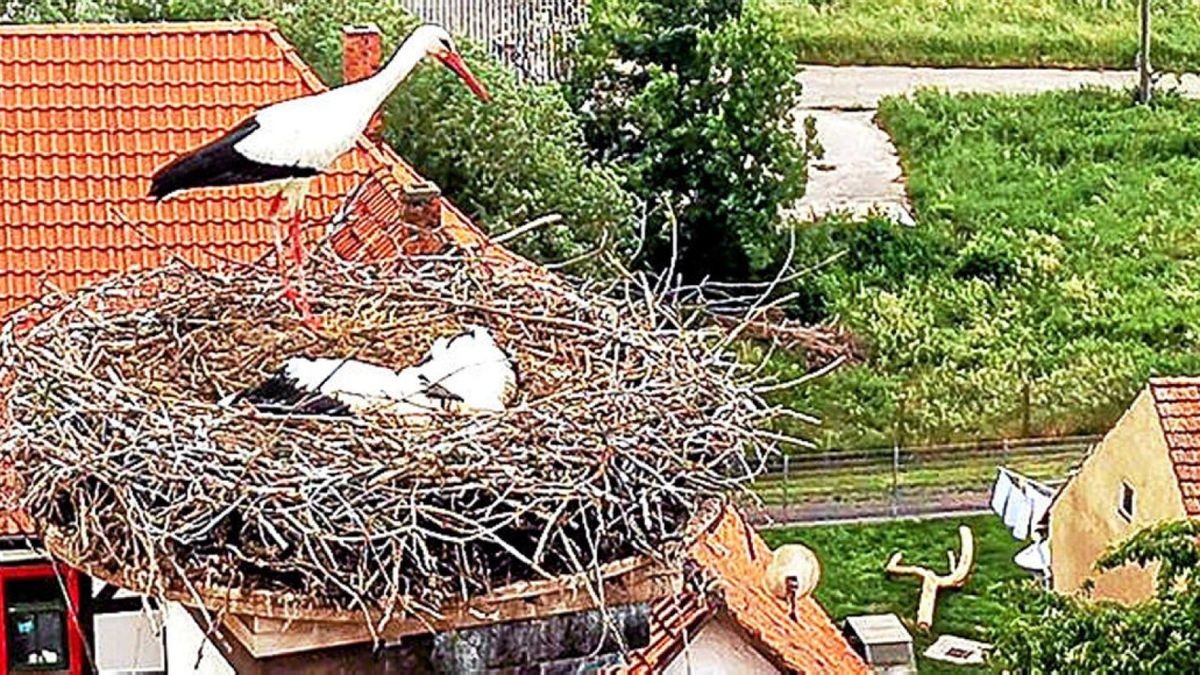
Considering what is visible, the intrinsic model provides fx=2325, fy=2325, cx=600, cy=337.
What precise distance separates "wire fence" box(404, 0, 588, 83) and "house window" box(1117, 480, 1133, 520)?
9.71 metres

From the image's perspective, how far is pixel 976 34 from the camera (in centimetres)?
2902

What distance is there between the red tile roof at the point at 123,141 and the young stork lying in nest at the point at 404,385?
5.66 metres

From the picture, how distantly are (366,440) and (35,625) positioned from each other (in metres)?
5.09

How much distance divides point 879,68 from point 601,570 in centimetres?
2536

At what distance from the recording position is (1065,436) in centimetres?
1772

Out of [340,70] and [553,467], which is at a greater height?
[553,467]

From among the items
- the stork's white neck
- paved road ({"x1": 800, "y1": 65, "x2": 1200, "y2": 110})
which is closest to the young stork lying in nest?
the stork's white neck

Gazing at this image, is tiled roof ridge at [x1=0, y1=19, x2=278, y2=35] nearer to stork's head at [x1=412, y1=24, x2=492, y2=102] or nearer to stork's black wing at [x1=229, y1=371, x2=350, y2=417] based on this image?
stork's head at [x1=412, y1=24, x2=492, y2=102]

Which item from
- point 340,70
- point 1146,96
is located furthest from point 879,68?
point 340,70

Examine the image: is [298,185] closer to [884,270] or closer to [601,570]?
[601,570]

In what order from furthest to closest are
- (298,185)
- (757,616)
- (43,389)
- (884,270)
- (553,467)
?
(884,270) → (757,616) → (298,185) → (43,389) → (553,467)

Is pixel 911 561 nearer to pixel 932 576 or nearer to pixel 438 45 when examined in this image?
pixel 932 576

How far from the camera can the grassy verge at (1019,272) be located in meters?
18.0

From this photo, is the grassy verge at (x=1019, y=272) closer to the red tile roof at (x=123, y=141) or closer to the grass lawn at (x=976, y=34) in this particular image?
the grass lawn at (x=976, y=34)
